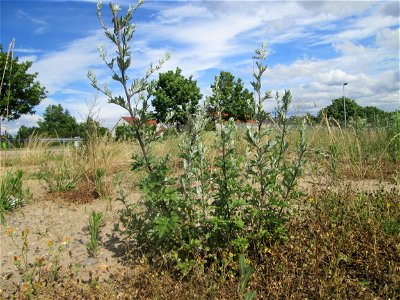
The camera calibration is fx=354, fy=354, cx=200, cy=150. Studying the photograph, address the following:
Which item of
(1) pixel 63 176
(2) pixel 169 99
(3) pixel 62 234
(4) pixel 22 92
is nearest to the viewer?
(3) pixel 62 234

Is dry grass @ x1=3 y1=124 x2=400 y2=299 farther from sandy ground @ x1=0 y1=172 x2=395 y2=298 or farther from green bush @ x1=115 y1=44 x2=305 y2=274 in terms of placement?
sandy ground @ x1=0 y1=172 x2=395 y2=298

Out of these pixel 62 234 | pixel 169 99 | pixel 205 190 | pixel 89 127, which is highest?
pixel 169 99

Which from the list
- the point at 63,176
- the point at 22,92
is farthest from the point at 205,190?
the point at 22,92

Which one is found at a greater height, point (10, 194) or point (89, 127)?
point (89, 127)

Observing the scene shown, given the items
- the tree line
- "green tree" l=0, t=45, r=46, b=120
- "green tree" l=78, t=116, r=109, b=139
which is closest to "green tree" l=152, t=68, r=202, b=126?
the tree line

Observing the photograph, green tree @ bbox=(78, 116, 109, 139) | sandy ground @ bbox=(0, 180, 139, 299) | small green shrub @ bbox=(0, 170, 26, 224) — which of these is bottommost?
sandy ground @ bbox=(0, 180, 139, 299)

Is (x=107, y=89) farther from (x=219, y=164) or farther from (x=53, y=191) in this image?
(x=53, y=191)

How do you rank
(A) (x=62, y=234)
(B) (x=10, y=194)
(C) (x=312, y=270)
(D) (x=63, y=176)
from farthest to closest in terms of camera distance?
(D) (x=63, y=176) → (B) (x=10, y=194) → (A) (x=62, y=234) → (C) (x=312, y=270)

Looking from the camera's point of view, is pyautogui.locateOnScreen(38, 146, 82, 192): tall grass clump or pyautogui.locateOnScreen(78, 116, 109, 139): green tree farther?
pyautogui.locateOnScreen(78, 116, 109, 139): green tree

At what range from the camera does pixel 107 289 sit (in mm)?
2598

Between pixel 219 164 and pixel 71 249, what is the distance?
1798mm

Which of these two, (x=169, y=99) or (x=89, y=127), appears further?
(x=169, y=99)

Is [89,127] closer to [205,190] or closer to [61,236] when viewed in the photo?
[61,236]

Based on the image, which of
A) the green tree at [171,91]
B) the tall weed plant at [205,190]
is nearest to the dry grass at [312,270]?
the tall weed plant at [205,190]
